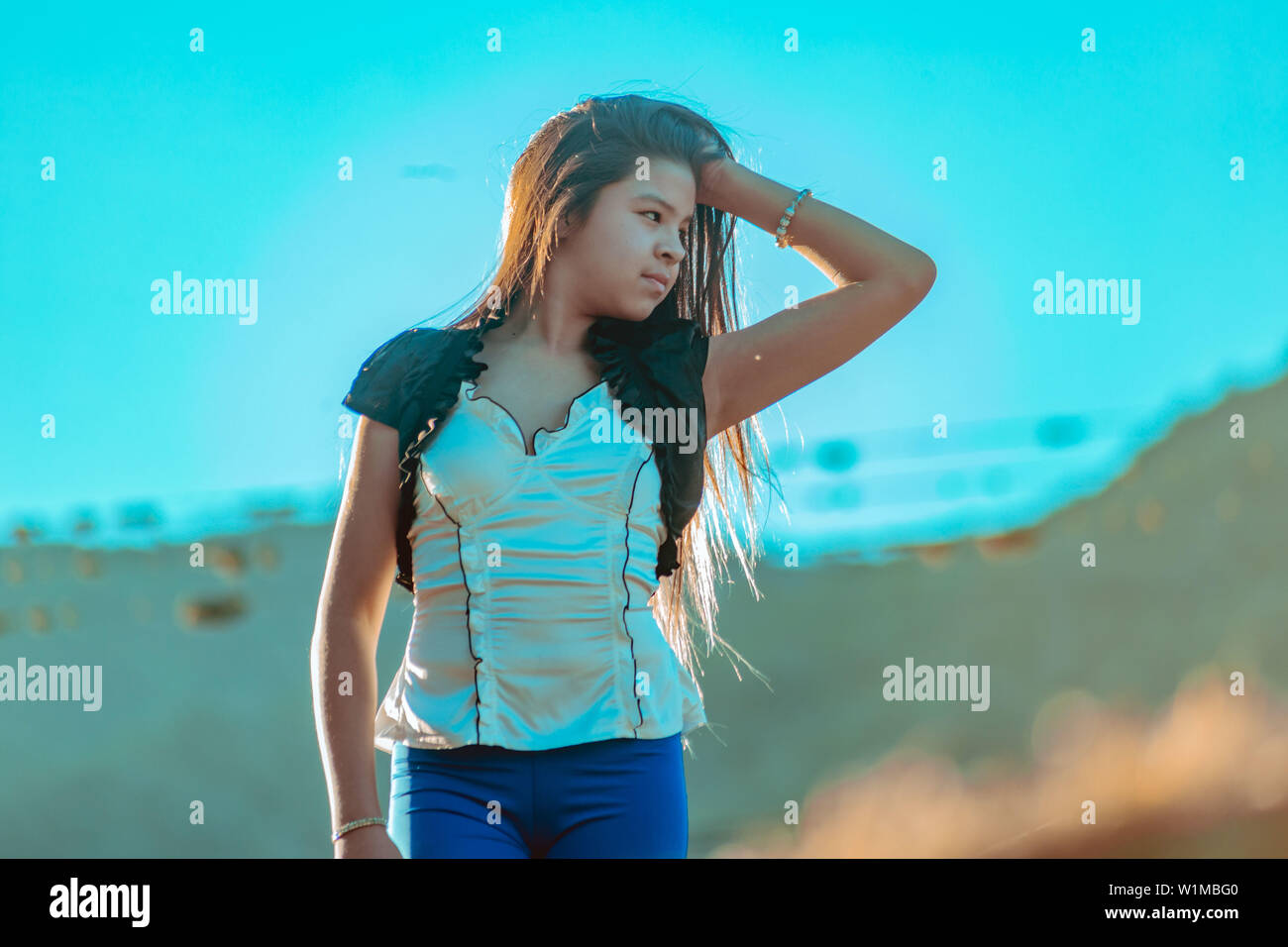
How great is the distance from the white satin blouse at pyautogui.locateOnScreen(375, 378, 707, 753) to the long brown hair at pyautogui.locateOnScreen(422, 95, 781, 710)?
26cm

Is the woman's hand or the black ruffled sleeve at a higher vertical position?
the black ruffled sleeve

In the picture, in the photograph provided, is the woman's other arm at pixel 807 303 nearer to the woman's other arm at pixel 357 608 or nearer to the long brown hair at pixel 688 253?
the long brown hair at pixel 688 253

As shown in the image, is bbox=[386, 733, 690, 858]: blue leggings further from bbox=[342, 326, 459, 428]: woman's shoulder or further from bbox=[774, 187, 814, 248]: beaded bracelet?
bbox=[774, 187, 814, 248]: beaded bracelet

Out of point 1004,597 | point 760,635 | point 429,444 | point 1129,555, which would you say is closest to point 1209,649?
point 1129,555

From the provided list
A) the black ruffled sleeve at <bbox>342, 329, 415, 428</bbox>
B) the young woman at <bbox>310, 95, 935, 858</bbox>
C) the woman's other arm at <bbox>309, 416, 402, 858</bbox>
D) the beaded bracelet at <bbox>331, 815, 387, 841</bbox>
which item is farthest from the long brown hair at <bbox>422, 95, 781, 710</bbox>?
the beaded bracelet at <bbox>331, 815, 387, 841</bbox>

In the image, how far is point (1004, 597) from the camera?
17.9 m

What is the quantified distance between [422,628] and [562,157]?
0.77 m

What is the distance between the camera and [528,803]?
1.50 metres

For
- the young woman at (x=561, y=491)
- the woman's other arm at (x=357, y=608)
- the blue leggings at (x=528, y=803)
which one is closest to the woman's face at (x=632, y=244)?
the young woman at (x=561, y=491)

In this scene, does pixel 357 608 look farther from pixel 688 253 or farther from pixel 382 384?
pixel 688 253

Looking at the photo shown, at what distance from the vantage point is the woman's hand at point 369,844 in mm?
1486

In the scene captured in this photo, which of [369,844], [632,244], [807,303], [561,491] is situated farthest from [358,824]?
[807,303]

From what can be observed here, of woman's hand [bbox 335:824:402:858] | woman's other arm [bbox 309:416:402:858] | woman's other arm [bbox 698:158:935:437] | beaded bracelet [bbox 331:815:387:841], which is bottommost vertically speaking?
woman's hand [bbox 335:824:402:858]

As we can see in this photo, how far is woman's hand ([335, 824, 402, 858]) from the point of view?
149 cm
